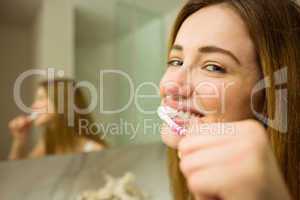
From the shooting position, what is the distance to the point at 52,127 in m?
0.80

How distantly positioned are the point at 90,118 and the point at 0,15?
312 millimetres

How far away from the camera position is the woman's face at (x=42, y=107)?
2.52 feet

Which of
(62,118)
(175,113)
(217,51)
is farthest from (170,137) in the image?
(62,118)

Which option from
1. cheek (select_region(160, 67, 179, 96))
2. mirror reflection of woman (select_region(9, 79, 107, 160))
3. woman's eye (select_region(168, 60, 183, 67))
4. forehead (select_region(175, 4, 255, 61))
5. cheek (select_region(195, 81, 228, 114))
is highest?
forehead (select_region(175, 4, 255, 61))

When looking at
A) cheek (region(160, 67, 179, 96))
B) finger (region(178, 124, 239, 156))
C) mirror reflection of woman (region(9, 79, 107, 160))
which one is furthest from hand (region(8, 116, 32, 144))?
finger (region(178, 124, 239, 156))

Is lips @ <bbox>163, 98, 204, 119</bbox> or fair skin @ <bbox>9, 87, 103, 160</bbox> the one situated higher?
lips @ <bbox>163, 98, 204, 119</bbox>

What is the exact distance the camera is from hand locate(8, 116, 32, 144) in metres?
0.76

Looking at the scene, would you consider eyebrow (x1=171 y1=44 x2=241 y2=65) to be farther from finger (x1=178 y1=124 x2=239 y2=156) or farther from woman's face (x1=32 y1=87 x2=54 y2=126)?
woman's face (x1=32 y1=87 x2=54 y2=126)

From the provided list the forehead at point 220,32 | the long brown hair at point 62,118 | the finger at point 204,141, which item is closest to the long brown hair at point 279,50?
the forehead at point 220,32

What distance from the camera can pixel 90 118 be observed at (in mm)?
816

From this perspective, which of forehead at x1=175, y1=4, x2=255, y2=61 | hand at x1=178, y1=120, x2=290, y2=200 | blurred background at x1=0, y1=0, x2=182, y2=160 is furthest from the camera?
blurred background at x1=0, y1=0, x2=182, y2=160

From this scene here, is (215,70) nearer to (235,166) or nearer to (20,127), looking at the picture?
(235,166)

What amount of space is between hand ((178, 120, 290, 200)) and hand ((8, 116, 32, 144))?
563 mm

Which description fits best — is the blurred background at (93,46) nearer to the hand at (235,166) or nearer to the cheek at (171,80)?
the cheek at (171,80)
